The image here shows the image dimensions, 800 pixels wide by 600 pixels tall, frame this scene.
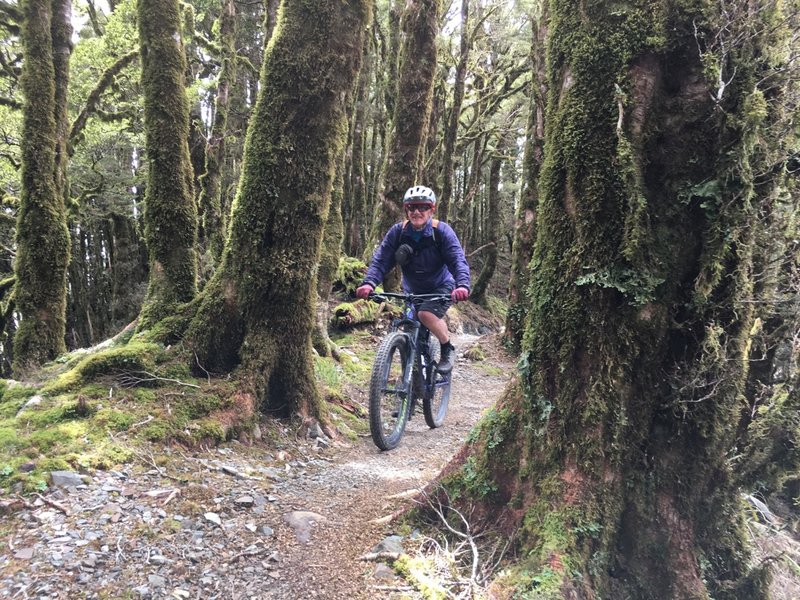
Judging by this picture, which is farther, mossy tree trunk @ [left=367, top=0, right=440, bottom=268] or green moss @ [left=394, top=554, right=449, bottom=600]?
mossy tree trunk @ [left=367, top=0, right=440, bottom=268]

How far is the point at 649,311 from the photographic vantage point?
2646 mm

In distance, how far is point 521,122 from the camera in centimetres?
2659

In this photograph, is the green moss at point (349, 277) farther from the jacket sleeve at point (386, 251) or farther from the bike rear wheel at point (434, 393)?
the jacket sleeve at point (386, 251)

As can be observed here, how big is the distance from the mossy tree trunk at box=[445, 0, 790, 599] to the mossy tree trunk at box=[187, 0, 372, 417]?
2.99 meters

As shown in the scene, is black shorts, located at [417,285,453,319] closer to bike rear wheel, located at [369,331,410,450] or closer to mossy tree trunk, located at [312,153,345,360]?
bike rear wheel, located at [369,331,410,450]

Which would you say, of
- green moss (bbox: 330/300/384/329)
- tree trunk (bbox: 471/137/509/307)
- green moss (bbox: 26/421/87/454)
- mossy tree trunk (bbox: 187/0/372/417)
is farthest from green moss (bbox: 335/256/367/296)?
green moss (bbox: 26/421/87/454)

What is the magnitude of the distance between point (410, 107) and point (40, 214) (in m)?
8.00

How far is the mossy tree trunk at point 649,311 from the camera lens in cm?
251

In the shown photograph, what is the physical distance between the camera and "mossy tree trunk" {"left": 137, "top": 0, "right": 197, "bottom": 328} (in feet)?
19.4

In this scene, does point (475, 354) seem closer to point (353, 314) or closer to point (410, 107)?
point (353, 314)

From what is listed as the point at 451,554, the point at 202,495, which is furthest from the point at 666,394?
the point at 202,495

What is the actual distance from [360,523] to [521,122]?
26.9m

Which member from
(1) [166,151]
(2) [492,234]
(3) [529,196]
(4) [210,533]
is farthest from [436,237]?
(2) [492,234]

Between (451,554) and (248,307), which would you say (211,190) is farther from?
(451,554)
